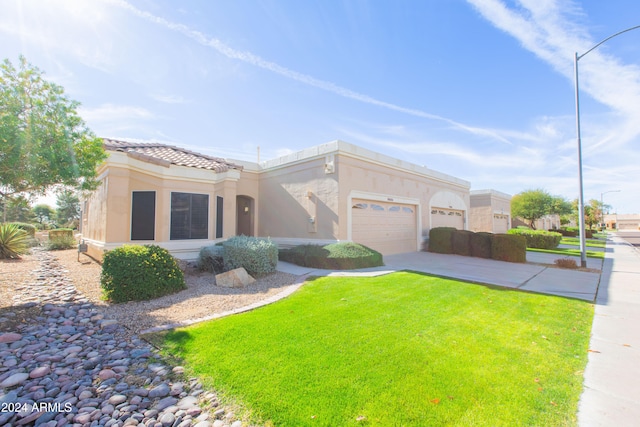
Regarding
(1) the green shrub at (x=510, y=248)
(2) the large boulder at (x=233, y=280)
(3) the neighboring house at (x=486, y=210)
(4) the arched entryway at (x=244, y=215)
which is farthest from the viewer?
(3) the neighboring house at (x=486, y=210)

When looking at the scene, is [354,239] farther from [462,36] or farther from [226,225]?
[462,36]

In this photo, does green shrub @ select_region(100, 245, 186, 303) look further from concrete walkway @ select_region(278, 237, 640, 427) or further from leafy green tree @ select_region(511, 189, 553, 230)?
leafy green tree @ select_region(511, 189, 553, 230)

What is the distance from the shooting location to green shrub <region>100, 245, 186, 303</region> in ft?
19.5

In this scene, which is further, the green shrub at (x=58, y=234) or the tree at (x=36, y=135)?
the green shrub at (x=58, y=234)

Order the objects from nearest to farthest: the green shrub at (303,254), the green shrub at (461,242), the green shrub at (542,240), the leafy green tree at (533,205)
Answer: the green shrub at (303,254), the green shrub at (461,242), the green shrub at (542,240), the leafy green tree at (533,205)

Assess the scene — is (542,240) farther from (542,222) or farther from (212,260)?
(542,222)

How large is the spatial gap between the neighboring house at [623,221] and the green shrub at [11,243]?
467 feet

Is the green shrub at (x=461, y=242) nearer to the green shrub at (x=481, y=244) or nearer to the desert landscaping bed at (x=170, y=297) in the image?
the green shrub at (x=481, y=244)

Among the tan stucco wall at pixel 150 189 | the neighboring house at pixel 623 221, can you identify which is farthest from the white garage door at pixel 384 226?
the neighboring house at pixel 623 221

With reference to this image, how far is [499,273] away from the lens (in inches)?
375

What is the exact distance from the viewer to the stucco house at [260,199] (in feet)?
31.1

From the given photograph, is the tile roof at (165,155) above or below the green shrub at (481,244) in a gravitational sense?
above

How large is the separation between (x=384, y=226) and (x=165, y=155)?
10159 millimetres

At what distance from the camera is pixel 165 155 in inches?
426
